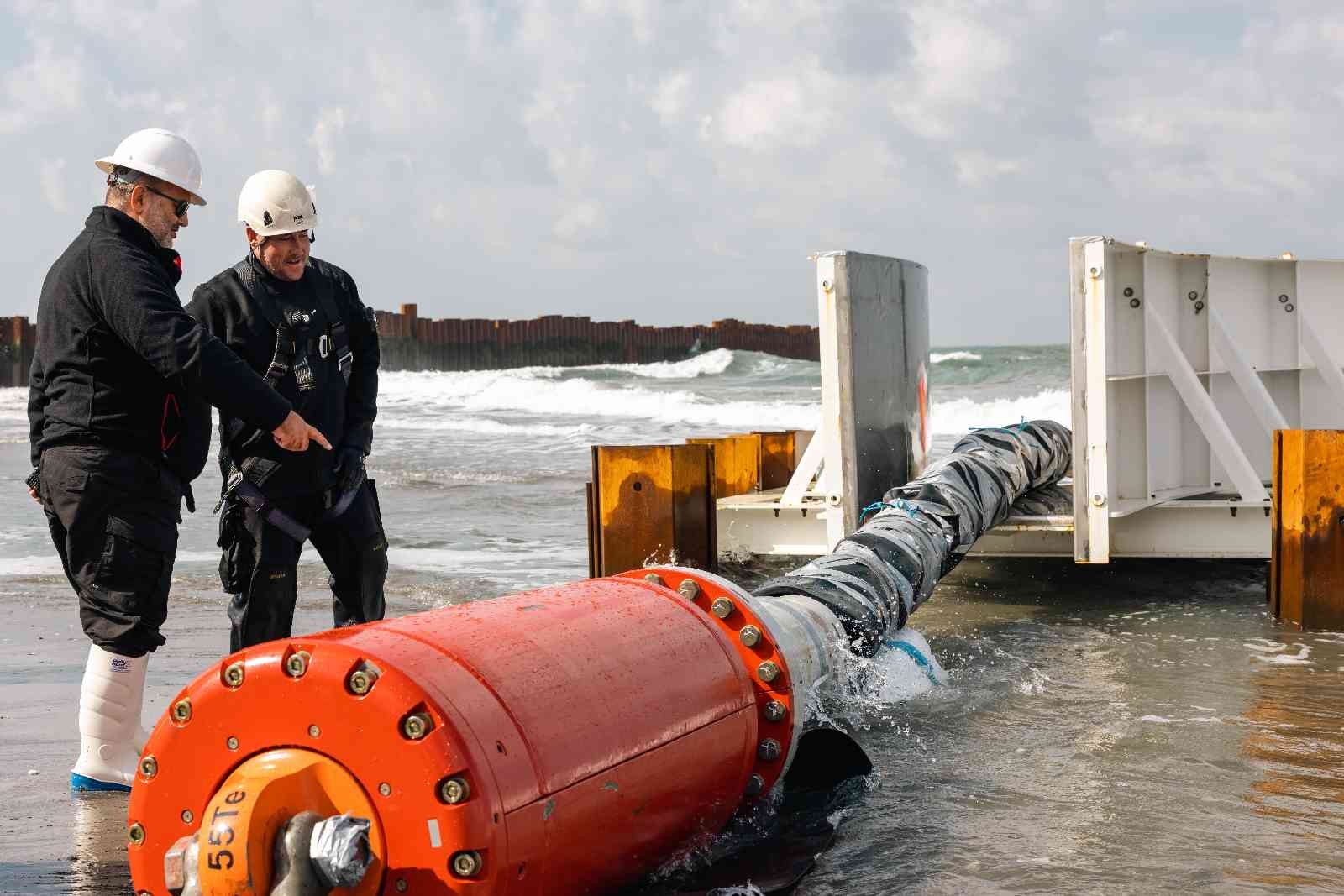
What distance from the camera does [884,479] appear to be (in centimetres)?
784

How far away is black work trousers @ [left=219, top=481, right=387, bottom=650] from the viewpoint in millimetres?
4469

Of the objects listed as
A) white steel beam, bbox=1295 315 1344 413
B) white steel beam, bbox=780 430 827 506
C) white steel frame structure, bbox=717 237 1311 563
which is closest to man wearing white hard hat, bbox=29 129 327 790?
white steel frame structure, bbox=717 237 1311 563

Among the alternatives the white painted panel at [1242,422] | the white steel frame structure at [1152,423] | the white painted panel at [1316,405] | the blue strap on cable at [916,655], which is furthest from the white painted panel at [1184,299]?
the blue strap on cable at [916,655]

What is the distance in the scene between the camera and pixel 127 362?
13.1 feet

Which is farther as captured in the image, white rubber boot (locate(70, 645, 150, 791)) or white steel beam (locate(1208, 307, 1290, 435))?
white steel beam (locate(1208, 307, 1290, 435))

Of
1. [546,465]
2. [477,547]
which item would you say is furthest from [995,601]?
[546,465]

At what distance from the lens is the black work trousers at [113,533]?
3918mm

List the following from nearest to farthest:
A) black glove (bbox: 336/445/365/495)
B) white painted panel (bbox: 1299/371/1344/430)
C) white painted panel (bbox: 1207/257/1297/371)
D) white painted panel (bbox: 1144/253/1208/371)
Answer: black glove (bbox: 336/445/365/495) → white painted panel (bbox: 1144/253/1208/371) → white painted panel (bbox: 1207/257/1297/371) → white painted panel (bbox: 1299/371/1344/430)

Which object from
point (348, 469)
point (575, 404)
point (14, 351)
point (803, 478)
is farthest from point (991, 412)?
point (14, 351)

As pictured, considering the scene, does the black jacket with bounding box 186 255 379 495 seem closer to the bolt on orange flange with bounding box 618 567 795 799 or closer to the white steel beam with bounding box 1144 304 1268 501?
the bolt on orange flange with bounding box 618 567 795 799

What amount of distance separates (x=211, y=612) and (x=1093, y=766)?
4796 millimetres

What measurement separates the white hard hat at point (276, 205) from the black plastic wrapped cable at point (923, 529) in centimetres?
185

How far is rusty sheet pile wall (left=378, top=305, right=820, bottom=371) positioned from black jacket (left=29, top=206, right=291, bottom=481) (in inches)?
1635

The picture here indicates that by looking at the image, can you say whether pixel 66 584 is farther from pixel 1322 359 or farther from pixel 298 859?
pixel 1322 359
